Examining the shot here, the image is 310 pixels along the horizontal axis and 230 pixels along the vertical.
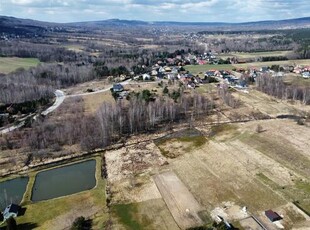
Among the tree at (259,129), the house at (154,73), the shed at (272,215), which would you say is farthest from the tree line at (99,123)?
the house at (154,73)

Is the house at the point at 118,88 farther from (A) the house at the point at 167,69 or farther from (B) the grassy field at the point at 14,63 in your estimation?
(B) the grassy field at the point at 14,63

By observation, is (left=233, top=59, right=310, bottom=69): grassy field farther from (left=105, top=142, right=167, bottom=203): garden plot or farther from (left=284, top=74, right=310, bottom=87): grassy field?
(left=105, top=142, right=167, bottom=203): garden plot

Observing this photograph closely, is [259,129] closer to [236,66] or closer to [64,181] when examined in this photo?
[64,181]

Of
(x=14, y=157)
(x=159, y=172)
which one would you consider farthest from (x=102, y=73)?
(x=159, y=172)

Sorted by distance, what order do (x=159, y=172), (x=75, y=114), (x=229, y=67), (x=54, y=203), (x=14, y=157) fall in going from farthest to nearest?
(x=229, y=67) < (x=75, y=114) < (x=14, y=157) < (x=159, y=172) < (x=54, y=203)

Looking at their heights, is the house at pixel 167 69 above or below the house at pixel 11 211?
above

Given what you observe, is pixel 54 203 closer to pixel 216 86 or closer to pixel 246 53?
pixel 216 86

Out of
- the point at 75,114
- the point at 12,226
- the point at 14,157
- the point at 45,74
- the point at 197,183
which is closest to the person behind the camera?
the point at 12,226

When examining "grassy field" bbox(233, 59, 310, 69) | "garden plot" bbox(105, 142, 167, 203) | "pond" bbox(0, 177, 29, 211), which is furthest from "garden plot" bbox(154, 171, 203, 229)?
"grassy field" bbox(233, 59, 310, 69)

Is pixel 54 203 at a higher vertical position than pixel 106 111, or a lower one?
lower
